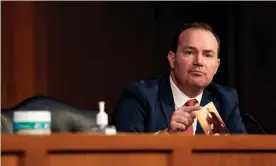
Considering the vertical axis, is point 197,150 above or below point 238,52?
below

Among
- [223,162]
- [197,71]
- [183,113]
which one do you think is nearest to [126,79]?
[197,71]

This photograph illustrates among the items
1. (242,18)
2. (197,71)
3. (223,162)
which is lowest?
(223,162)

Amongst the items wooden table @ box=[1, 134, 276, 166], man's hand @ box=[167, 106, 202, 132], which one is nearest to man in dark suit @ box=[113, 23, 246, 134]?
man's hand @ box=[167, 106, 202, 132]

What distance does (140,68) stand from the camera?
2578mm

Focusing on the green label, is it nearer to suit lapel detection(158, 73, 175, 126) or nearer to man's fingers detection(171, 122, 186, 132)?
man's fingers detection(171, 122, 186, 132)

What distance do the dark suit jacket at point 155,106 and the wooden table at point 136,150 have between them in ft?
1.30

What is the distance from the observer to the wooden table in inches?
43.5

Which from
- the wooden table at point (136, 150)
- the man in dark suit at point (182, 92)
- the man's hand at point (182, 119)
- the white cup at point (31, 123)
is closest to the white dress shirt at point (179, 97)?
the man in dark suit at point (182, 92)

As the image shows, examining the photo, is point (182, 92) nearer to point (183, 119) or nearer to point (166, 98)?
point (166, 98)

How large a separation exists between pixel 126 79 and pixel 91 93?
161mm

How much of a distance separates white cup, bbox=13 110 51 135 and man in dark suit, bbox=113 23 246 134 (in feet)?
1.62

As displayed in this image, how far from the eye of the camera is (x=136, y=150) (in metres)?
1.17

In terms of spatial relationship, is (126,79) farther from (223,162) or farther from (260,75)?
(223,162)

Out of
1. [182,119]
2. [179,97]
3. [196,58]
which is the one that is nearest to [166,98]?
[179,97]
